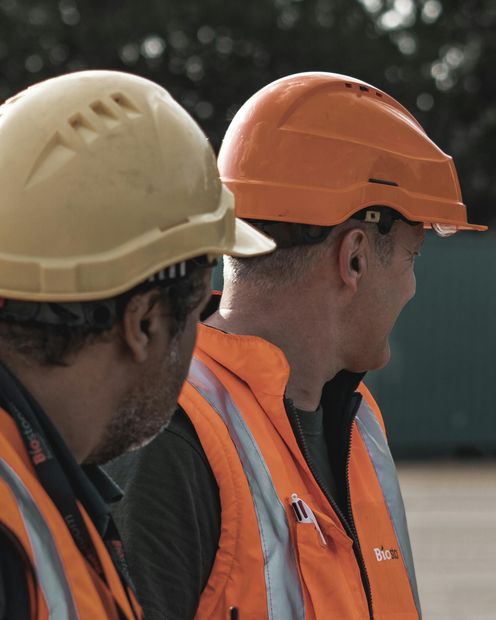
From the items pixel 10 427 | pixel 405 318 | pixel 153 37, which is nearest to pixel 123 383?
pixel 10 427

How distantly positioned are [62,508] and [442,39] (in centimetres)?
3179

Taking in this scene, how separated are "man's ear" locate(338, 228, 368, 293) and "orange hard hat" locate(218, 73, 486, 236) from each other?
0.05 m

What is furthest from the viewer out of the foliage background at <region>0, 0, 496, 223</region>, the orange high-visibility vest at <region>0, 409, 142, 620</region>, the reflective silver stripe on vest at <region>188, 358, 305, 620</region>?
the foliage background at <region>0, 0, 496, 223</region>

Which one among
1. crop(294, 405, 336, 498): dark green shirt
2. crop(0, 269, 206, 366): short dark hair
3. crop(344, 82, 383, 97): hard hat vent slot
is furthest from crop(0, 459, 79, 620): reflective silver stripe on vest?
crop(344, 82, 383, 97): hard hat vent slot

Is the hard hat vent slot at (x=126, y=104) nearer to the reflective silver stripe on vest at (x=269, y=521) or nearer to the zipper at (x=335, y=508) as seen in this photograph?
the reflective silver stripe on vest at (x=269, y=521)

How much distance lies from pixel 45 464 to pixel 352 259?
123 cm

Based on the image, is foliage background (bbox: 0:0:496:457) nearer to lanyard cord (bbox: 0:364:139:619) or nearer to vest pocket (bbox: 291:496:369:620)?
vest pocket (bbox: 291:496:369:620)

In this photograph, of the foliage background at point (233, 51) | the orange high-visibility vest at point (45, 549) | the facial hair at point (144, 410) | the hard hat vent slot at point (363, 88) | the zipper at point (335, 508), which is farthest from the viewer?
the foliage background at point (233, 51)

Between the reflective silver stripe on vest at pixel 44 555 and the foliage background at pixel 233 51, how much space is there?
2744 cm

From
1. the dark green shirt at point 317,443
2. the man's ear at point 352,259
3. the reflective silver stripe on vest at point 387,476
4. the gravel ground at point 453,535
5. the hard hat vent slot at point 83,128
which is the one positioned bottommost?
the gravel ground at point 453,535

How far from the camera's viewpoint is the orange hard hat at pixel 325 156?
2871 millimetres

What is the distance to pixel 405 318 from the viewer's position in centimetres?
1669

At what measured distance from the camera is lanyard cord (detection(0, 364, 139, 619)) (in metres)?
1.77

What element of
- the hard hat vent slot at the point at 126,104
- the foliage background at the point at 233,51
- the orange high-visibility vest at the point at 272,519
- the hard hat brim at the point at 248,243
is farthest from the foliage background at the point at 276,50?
the hard hat vent slot at the point at 126,104
